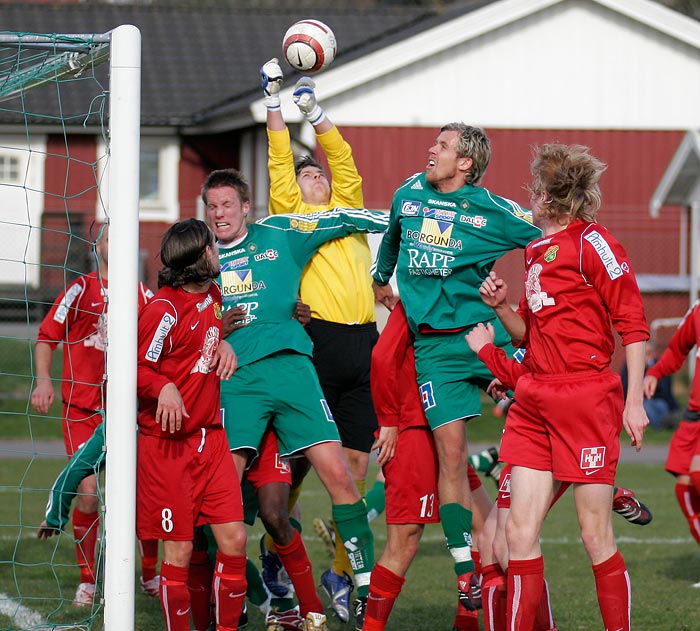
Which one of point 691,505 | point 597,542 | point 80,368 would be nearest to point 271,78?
point 80,368

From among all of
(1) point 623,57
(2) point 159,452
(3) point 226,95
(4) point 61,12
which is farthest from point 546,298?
(4) point 61,12

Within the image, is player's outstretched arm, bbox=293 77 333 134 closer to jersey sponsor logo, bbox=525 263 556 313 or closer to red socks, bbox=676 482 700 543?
jersey sponsor logo, bbox=525 263 556 313

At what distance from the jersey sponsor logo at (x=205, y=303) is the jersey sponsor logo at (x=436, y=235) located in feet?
3.32

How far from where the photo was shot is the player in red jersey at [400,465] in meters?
5.49

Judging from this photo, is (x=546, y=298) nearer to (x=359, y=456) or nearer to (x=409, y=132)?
(x=359, y=456)

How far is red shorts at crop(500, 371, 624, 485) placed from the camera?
15.3ft

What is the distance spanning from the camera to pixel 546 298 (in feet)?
15.7

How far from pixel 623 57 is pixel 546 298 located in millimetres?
18759

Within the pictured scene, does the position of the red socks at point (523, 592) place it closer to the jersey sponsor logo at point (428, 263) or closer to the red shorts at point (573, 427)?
the red shorts at point (573, 427)

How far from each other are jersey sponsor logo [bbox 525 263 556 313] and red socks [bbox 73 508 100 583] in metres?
3.21

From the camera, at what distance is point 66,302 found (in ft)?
23.7

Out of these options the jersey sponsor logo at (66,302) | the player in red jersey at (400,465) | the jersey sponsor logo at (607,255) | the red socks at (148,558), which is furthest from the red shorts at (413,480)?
the jersey sponsor logo at (66,302)

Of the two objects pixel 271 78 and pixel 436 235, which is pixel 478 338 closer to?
pixel 436 235

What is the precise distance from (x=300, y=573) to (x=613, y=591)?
1757 mm
